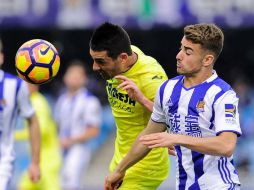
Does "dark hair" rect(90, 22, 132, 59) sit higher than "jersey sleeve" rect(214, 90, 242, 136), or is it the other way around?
"dark hair" rect(90, 22, 132, 59)

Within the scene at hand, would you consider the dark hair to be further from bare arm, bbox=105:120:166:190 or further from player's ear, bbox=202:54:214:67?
player's ear, bbox=202:54:214:67

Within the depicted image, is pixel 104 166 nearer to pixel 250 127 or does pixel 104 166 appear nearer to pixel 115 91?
pixel 250 127

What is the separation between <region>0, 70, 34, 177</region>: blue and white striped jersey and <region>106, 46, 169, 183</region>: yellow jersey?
1.12m

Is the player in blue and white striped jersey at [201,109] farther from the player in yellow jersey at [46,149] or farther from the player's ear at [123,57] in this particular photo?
the player in yellow jersey at [46,149]

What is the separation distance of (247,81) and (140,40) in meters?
3.02

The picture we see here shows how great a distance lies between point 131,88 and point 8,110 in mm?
1755

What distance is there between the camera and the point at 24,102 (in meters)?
8.27

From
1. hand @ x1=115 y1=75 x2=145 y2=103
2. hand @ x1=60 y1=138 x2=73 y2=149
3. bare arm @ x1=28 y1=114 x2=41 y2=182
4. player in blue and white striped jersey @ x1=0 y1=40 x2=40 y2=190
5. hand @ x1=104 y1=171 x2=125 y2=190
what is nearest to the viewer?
hand @ x1=115 y1=75 x2=145 y2=103

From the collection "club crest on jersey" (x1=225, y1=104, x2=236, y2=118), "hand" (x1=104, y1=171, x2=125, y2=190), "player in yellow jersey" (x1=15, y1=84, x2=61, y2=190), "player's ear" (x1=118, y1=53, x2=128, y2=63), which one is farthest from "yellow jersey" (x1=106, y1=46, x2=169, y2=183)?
"player in yellow jersey" (x1=15, y1=84, x2=61, y2=190)

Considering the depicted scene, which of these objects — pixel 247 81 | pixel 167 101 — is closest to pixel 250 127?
pixel 247 81

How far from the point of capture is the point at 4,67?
72.7 feet

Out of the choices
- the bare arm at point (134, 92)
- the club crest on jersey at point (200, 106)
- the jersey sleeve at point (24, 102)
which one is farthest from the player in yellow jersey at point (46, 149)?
the club crest on jersey at point (200, 106)

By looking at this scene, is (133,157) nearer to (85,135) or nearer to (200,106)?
(200,106)

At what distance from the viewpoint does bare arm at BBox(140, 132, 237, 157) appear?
230 inches
